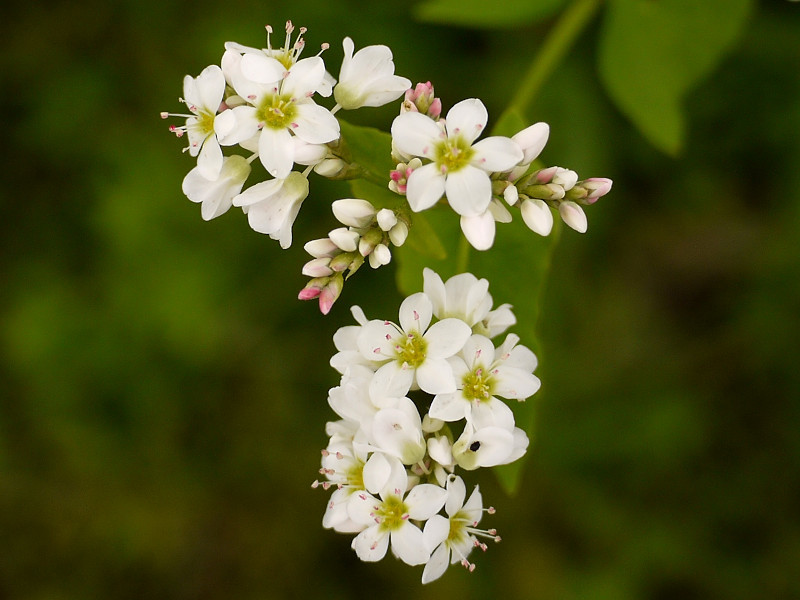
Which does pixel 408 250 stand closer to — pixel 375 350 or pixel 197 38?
pixel 375 350

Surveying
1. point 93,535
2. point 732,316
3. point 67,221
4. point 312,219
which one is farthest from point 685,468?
point 67,221

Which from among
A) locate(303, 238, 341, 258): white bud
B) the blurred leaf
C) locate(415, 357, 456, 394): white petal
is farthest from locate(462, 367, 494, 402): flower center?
the blurred leaf

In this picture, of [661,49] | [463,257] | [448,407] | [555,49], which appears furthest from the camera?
[661,49]

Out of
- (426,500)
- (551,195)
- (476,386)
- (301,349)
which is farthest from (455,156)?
(301,349)

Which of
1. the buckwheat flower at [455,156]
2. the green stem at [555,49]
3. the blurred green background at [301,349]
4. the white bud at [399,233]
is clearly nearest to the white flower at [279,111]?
the buckwheat flower at [455,156]

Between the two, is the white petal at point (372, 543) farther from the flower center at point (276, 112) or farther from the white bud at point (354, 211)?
the flower center at point (276, 112)

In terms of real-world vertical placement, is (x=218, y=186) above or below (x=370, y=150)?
below

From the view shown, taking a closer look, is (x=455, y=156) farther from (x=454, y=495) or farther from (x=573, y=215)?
(x=454, y=495)

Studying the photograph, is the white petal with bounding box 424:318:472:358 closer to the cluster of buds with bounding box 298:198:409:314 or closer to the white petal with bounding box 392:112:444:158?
the cluster of buds with bounding box 298:198:409:314
